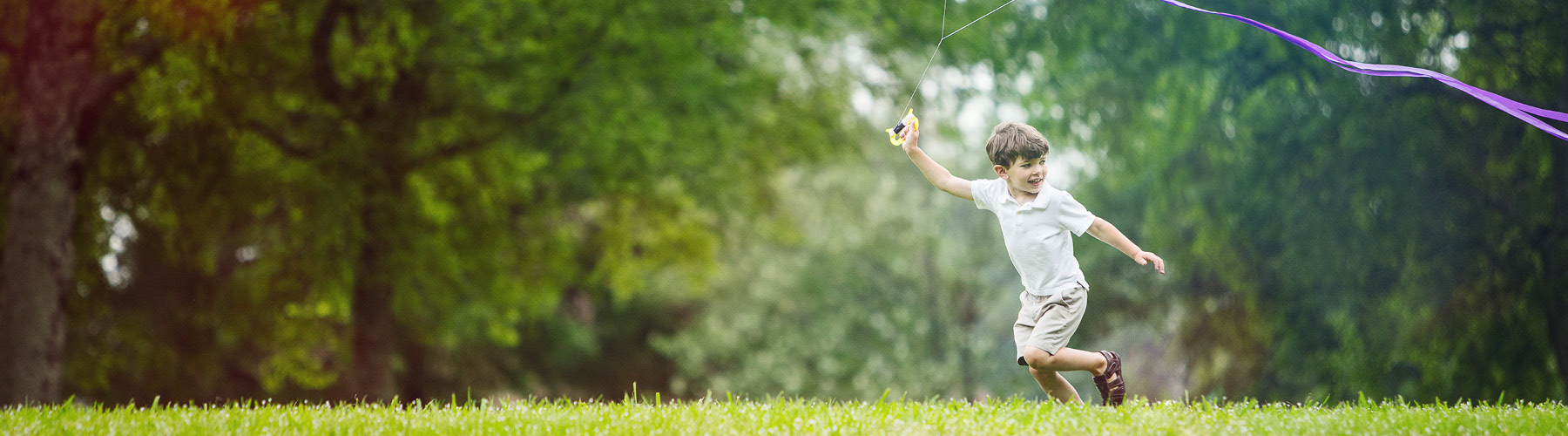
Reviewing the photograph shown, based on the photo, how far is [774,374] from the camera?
93.4 ft

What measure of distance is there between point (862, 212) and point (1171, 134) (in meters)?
15.2

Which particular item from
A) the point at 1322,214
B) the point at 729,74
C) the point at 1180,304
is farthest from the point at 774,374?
the point at 1322,214

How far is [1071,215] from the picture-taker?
5320 millimetres

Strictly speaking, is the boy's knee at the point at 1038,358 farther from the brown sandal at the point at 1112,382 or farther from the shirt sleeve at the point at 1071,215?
the shirt sleeve at the point at 1071,215

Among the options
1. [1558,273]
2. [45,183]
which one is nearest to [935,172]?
[45,183]

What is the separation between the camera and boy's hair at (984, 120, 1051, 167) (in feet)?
17.4

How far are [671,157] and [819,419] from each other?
380 inches

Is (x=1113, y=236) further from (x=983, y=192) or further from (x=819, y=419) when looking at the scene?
(x=819, y=419)

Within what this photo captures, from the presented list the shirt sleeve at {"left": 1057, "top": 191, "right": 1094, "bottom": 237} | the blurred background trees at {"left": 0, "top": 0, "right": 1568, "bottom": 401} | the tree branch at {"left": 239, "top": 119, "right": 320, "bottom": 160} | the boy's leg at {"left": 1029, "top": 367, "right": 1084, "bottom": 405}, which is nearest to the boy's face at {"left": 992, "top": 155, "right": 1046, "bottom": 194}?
the shirt sleeve at {"left": 1057, "top": 191, "right": 1094, "bottom": 237}

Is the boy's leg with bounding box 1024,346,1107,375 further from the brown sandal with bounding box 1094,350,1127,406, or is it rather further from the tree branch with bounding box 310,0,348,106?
the tree branch with bounding box 310,0,348,106

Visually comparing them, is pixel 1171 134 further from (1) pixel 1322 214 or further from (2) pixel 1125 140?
(1) pixel 1322 214

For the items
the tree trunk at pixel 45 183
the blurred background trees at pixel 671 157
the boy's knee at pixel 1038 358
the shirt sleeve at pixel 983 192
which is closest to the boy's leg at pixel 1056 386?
the boy's knee at pixel 1038 358

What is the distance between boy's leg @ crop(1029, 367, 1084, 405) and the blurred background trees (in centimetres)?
529

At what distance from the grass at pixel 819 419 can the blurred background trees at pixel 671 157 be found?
202 inches
